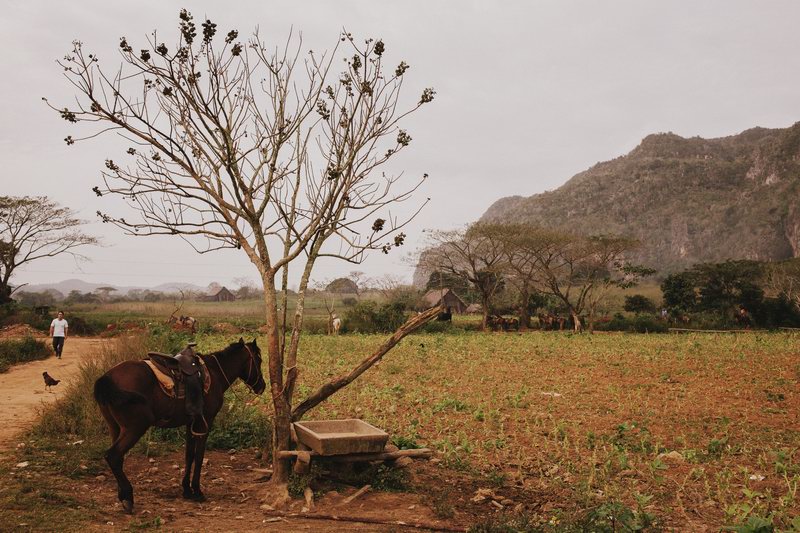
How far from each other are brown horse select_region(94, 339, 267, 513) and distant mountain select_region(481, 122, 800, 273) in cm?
8934

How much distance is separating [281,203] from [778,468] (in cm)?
737

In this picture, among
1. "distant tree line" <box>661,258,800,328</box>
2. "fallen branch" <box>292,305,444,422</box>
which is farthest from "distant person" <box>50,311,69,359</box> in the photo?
"distant tree line" <box>661,258,800,328</box>

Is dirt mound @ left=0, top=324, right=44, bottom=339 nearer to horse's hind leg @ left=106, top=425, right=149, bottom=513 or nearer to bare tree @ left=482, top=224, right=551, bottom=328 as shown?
horse's hind leg @ left=106, top=425, right=149, bottom=513

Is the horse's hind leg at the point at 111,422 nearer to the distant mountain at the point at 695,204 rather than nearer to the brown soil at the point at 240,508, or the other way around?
the brown soil at the point at 240,508

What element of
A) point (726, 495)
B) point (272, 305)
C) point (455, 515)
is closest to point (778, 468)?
point (726, 495)

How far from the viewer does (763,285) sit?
40969mm

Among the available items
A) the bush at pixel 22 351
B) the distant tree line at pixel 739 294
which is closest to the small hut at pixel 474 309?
the distant tree line at pixel 739 294

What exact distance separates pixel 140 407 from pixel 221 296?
88.6m

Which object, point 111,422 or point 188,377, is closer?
point 111,422

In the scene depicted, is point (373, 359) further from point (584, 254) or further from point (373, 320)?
point (584, 254)

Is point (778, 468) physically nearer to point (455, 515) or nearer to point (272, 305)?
point (455, 515)

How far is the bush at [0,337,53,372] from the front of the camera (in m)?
18.9

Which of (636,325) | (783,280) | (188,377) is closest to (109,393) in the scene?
(188,377)

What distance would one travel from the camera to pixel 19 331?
94.7 feet
